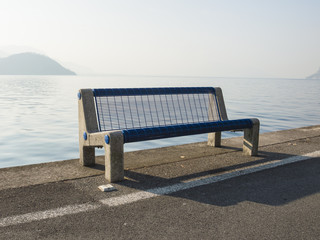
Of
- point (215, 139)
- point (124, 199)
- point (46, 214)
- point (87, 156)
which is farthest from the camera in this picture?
point (215, 139)

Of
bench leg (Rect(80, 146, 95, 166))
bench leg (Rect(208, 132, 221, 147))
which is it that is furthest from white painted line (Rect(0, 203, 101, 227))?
bench leg (Rect(208, 132, 221, 147))

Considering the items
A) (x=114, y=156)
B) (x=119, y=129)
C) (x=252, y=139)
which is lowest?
(x=252, y=139)

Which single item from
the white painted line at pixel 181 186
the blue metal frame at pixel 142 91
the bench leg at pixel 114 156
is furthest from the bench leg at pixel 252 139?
the bench leg at pixel 114 156

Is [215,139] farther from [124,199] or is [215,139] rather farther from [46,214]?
[46,214]

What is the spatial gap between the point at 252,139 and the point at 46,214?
346cm

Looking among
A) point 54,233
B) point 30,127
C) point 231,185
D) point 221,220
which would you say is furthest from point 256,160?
point 30,127

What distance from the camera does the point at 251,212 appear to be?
318 centimetres

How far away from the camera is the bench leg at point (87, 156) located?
14.8 feet

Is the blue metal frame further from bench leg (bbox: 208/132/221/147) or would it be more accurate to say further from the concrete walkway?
the concrete walkway

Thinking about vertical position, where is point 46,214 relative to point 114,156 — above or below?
below

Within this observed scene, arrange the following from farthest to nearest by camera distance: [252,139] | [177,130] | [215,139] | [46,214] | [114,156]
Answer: [215,139] → [252,139] → [177,130] → [114,156] → [46,214]

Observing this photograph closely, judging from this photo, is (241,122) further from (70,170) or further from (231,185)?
(70,170)

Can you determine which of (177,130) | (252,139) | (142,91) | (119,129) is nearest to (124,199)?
(177,130)

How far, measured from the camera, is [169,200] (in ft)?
11.2
